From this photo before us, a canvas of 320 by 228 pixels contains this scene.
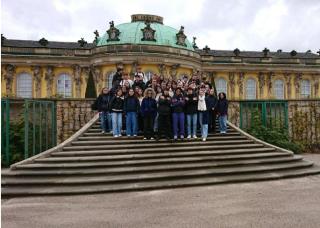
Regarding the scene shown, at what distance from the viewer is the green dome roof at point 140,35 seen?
133ft

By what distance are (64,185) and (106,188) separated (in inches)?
40.7

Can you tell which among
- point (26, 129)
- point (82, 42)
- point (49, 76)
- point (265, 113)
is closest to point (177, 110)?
point (26, 129)

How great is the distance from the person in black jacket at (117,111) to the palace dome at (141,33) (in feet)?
92.0

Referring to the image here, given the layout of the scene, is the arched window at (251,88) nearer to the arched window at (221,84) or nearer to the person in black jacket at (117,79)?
the arched window at (221,84)

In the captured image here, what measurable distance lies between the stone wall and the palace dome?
2483cm

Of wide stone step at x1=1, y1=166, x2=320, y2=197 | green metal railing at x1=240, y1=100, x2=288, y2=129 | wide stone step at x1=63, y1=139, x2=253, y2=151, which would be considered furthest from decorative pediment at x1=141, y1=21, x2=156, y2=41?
wide stone step at x1=1, y1=166, x2=320, y2=197

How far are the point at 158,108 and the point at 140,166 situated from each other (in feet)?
7.63

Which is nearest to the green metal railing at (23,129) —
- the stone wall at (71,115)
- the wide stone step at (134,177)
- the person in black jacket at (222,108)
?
the stone wall at (71,115)

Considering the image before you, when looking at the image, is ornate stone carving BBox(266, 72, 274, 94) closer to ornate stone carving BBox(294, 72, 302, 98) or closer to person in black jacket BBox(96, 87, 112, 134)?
ornate stone carving BBox(294, 72, 302, 98)

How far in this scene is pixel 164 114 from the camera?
11.0 metres

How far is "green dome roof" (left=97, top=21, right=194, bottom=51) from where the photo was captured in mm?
40438

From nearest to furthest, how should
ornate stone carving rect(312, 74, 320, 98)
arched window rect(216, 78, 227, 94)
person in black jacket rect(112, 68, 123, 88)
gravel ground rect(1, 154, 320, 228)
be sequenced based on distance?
gravel ground rect(1, 154, 320, 228)
person in black jacket rect(112, 68, 123, 88)
arched window rect(216, 78, 227, 94)
ornate stone carving rect(312, 74, 320, 98)

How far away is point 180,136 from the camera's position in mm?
11500

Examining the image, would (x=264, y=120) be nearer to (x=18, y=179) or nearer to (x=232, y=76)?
(x=18, y=179)
